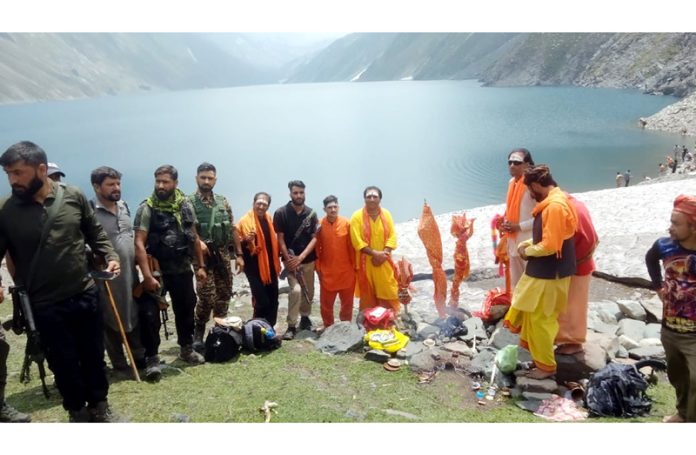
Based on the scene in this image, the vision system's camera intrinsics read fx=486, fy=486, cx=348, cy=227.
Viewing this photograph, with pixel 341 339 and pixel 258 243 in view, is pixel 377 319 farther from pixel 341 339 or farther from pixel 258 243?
pixel 258 243

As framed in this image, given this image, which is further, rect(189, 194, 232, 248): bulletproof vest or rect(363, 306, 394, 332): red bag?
rect(363, 306, 394, 332): red bag

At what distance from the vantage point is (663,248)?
344 centimetres

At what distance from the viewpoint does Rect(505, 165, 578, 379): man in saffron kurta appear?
13.0 ft

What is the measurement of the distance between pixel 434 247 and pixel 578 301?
2123 millimetres

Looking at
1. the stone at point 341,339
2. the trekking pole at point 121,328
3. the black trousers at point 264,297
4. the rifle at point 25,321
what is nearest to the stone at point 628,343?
the stone at point 341,339

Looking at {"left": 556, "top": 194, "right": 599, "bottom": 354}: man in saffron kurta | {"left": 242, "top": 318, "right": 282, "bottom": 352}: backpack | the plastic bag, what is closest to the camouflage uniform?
{"left": 242, "top": 318, "right": 282, "bottom": 352}: backpack

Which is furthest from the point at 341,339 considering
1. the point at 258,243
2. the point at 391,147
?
the point at 391,147

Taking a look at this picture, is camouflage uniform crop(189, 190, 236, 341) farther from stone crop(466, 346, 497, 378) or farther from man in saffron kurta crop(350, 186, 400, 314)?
stone crop(466, 346, 497, 378)

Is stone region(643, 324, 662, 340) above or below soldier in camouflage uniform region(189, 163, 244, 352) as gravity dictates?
below

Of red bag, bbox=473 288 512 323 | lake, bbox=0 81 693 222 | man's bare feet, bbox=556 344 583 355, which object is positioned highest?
lake, bbox=0 81 693 222

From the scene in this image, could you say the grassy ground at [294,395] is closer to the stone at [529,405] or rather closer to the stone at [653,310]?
the stone at [529,405]

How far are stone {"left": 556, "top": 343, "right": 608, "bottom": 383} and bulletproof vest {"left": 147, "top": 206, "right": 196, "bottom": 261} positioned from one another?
3646 mm

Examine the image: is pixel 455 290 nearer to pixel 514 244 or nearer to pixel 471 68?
pixel 514 244

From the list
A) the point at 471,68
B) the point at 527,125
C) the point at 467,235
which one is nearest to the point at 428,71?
the point at 471,68
